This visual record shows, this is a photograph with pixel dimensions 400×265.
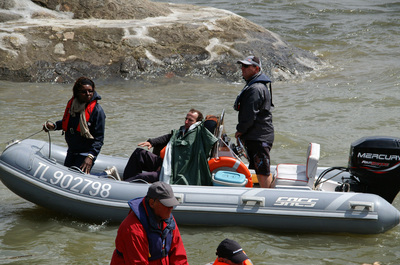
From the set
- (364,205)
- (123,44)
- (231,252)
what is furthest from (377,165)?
(123,44)

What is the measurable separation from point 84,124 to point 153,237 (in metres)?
2.41

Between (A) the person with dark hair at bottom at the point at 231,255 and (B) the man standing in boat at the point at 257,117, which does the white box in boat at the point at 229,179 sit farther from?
(A) the person with dark hair at bottom at the point at 231,255

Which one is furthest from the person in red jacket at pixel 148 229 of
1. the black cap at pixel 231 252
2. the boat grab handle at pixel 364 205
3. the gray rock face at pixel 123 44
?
the gray rock face at pixel 123 44

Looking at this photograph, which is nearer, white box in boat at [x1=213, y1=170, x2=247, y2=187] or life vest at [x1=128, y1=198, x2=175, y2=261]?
life vest at [x1=128, y1=198, x2=175, y2=261]

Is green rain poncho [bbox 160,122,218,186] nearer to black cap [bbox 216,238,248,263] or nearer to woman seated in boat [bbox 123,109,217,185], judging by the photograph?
woman seated in boat [bbox 123,109,217,185]

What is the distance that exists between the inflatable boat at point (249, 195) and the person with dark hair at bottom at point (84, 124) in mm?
212

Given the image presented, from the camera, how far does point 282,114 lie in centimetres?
1024

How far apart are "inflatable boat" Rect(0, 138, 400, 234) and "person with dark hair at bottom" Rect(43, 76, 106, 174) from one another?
21cm

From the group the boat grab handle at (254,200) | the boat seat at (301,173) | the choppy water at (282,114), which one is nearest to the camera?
the choppy water at (282,114)

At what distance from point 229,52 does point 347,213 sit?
790cm

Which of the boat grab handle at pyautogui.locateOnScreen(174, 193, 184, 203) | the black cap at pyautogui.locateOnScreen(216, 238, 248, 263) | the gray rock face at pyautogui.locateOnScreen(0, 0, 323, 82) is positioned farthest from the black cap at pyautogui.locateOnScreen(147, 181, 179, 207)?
the gray rock face at pyautogui.locateOnScreen(0, 0, 323, 82)

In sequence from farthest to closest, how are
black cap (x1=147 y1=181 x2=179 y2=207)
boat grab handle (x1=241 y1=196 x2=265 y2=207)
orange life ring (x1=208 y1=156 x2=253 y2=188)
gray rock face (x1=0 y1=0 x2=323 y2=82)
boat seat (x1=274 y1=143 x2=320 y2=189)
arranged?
gray rock face (x1=0 y1=0 x2=323 y2=82)
orange life ring (x1=208 y1=156 x2=253 y2=188)
boat seat (x1=274 y1=143 x2=320 y2=189)
boat grab handle (x1=241 y1=196 x2=265 y2=207)
black cap (x1=147 y1=181 x2=179 y2=207)

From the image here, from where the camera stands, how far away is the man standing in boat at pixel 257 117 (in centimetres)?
565

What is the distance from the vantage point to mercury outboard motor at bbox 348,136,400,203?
17.2ft
